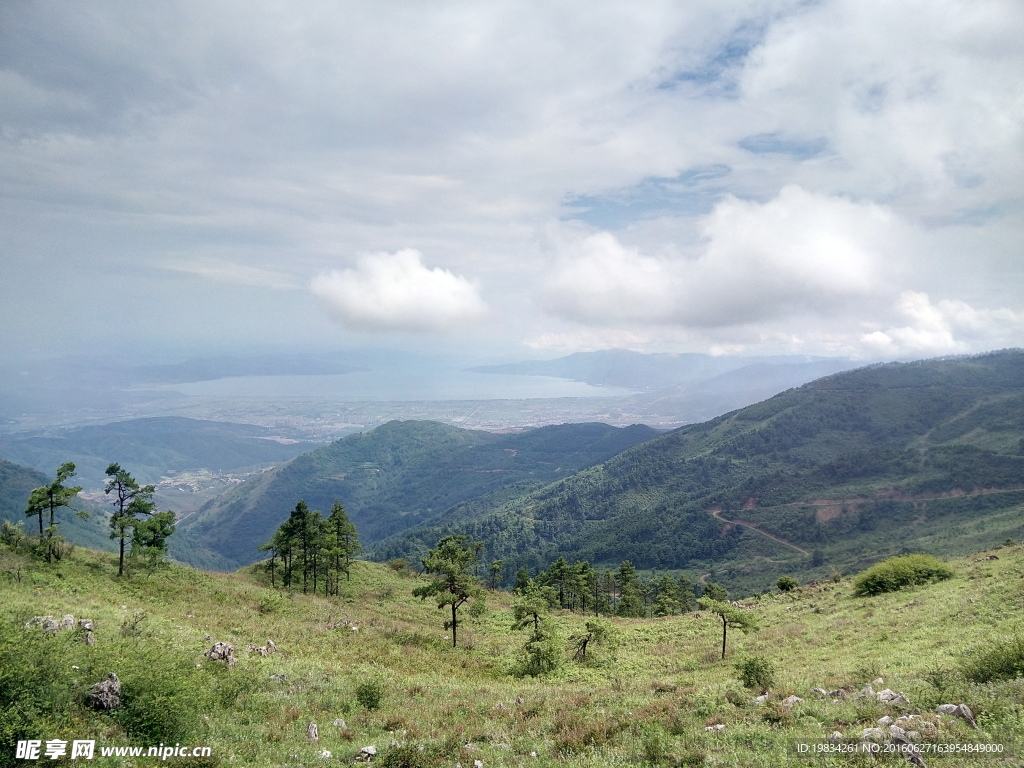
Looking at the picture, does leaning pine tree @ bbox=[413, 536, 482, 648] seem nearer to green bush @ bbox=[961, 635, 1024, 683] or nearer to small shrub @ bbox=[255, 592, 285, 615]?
small shrub @ bbox=[255, 592, 285, 615]

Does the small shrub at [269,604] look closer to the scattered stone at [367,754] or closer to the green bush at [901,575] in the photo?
the scattered stone at [367,754]

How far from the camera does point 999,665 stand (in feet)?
39.0

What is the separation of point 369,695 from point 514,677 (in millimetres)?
10185

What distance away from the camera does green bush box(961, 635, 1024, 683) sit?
11.6m

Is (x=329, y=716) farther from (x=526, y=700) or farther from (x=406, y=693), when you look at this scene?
(x=526, y=700)

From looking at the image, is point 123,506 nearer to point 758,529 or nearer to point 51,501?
point 51,501

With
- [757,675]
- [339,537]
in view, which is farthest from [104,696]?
[339,537]

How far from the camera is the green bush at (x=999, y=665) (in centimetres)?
1158

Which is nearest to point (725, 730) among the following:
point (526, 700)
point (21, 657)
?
point (526, 700)

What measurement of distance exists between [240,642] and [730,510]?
197 m

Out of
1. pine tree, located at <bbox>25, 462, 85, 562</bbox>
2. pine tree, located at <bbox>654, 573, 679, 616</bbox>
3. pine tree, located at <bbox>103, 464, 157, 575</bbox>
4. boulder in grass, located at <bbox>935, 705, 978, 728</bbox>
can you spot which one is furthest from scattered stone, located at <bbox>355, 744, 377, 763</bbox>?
pine tree, located at <bbox>654, 573, 679, 616</bbox>

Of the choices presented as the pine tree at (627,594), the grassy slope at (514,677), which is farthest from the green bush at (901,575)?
the pine tree at (627,594)

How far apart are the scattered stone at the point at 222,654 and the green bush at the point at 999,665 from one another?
70.5 feet

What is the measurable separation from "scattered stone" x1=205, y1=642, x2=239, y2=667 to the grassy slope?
56 centimetres
